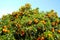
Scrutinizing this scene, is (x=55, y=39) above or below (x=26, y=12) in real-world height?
below

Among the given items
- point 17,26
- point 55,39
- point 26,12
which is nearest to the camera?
point 55,39

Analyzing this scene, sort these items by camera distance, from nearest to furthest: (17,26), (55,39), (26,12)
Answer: (55,39), (17,26), (26,12)

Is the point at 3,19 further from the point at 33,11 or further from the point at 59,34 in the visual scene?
the point at 59,34

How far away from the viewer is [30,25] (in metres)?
23.6

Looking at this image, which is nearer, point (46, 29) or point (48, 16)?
point (46, 29)

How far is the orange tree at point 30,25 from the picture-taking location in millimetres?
22656

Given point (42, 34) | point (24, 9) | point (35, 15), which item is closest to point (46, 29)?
point (42, 34)

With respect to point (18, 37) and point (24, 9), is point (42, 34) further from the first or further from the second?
point (24, 9)

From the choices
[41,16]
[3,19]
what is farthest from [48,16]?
[3,19]

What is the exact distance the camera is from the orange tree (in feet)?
74.3

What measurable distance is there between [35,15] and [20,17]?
4.51 ft

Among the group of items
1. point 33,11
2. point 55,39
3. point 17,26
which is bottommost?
point 55,39

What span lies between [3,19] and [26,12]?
2.41 meters

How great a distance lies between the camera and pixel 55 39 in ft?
72.9
